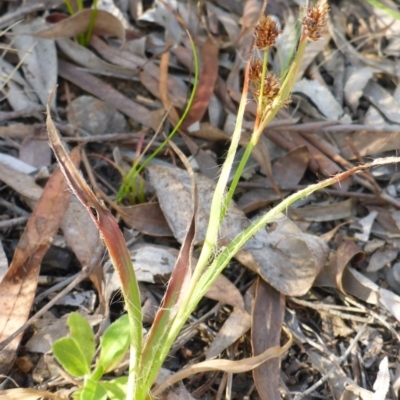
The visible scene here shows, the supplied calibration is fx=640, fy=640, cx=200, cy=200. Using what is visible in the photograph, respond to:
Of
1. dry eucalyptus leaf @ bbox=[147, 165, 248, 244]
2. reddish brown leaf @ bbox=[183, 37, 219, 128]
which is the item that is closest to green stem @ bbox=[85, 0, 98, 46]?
reddish brown leaf @ bbox=[183, 37, 219, 128]

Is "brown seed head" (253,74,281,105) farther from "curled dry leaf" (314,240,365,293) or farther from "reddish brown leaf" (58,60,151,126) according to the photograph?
"reddish brown leaf" (58,60,151,126)

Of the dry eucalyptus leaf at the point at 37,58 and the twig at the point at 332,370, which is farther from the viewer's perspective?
the dry eucalyptus leaf at the point at 37,58

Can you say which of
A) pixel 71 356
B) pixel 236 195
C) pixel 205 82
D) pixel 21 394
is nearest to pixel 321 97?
pixel 205 82

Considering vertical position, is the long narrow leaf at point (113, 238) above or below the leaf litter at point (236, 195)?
above

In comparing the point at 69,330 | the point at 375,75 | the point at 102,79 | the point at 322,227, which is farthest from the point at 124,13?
the point at 69,330

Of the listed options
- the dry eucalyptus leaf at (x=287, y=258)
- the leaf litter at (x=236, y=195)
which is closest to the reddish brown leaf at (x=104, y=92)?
the leaf litter at (x=236, y=195)

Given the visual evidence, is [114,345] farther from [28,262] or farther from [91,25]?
[91,25]

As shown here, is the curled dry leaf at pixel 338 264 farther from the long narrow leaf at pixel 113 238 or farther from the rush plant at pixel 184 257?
the long narrow leaf at pixel 113 238
